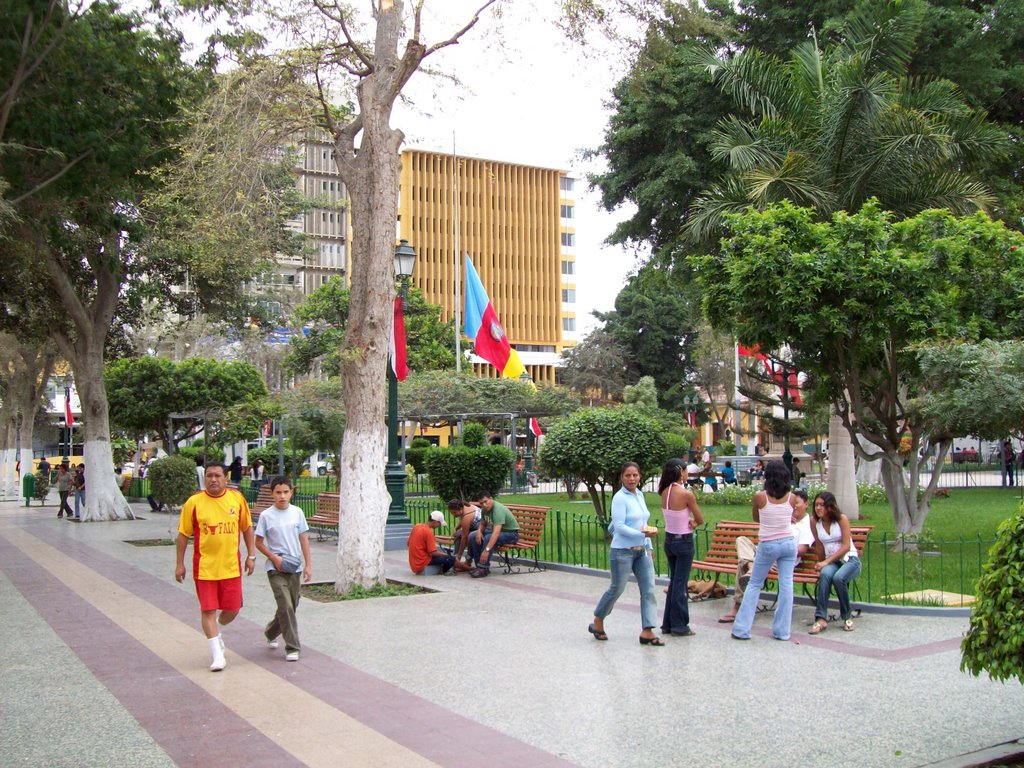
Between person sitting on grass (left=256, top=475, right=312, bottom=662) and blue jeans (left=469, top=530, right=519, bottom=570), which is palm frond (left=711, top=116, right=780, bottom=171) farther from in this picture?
person sitting on grass (left=256, top=475, right=312, bottom=662)

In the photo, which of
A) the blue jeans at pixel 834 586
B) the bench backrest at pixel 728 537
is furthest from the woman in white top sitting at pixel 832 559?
the bench backrest at pixel 728 537

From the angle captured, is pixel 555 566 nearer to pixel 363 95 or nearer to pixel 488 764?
pixel 363 95

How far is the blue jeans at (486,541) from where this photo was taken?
12945mm

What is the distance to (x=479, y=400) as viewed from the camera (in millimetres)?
33000

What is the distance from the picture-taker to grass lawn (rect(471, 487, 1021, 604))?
11.2m

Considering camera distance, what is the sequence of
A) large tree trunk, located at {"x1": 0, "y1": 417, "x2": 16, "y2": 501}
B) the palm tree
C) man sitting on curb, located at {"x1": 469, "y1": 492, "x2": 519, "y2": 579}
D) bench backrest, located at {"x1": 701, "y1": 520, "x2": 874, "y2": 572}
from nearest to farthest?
bench backrest, located at {"x1": 701, "y1": 520, "x2": 874, "y2": 572} < man sitting on curb, located at {"x1": 469, "y1": 492, "x2": 519, "y2": 579} < the palm tree < large tree trunk, located at {"x1": 0, "y1": 417, "x2": 16, "y2": 501}

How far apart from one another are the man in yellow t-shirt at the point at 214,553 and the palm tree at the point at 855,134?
10.6 m

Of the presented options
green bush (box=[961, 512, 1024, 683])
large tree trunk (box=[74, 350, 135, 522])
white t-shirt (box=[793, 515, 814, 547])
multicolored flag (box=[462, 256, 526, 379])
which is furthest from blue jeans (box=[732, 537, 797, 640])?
large tree trunk (box=[74, 350, 135, 522])

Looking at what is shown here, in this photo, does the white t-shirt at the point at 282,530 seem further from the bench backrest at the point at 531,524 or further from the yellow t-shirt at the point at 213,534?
the bench backrest at the point at 531,524

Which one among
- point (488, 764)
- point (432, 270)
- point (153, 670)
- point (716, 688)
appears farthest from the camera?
point (432, 270)

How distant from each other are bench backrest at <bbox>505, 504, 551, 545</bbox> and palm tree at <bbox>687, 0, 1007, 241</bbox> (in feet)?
19.3

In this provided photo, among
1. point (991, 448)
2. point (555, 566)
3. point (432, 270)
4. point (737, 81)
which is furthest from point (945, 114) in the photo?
point (432, 270)

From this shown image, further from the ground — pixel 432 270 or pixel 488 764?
pixel 432 270

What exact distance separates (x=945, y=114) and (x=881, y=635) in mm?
11277
